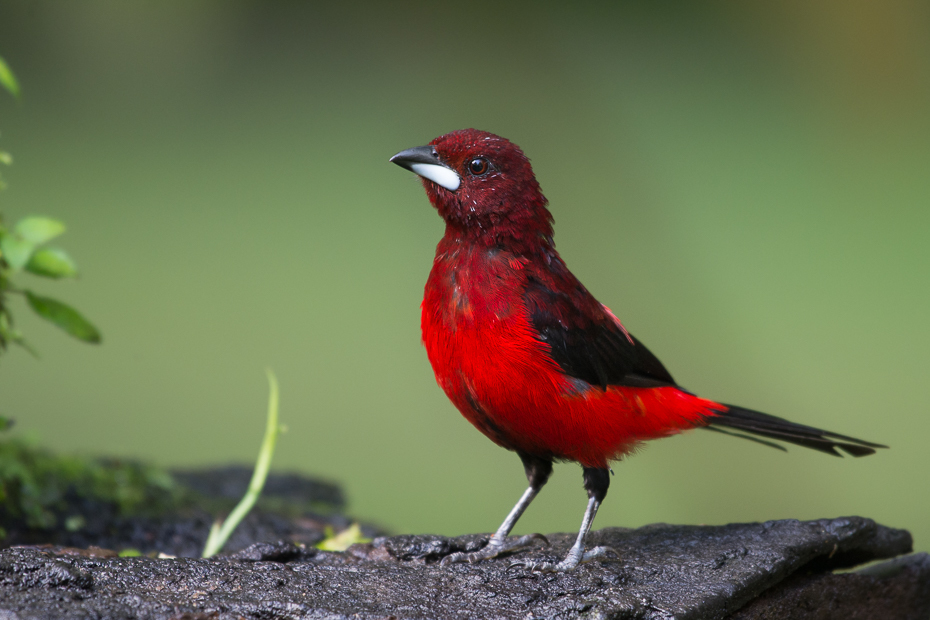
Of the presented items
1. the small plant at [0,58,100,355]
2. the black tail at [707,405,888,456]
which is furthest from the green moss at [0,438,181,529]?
the black tail at [707,405,888,456]

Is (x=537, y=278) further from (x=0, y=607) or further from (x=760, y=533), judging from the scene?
(x=0, y=607)

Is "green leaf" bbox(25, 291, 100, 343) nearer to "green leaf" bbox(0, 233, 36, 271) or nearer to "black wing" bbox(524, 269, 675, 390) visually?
"green leaf" bbox(0, 233, 36, 271)

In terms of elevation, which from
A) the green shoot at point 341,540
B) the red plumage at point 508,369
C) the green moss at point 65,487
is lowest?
the green shoot at point 341,540

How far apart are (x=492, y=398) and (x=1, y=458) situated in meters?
2.08

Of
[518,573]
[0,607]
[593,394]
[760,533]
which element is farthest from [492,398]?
[0,607]

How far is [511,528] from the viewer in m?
2.80

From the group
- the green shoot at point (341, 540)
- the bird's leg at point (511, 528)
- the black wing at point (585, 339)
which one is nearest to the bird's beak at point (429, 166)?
the black wing at point (585, 339)

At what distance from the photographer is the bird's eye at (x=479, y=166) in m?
2.65

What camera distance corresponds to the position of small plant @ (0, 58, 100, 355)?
270 centimetres

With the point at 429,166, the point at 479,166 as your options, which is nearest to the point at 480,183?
the point at 479,166

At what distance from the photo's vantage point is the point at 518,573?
233 centimetres

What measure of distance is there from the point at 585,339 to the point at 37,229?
6.05ft

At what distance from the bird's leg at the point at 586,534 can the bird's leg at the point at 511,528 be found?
0.17 meters

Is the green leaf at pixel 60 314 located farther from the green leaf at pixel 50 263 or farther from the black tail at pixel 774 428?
the black tail at pixel 774 428
